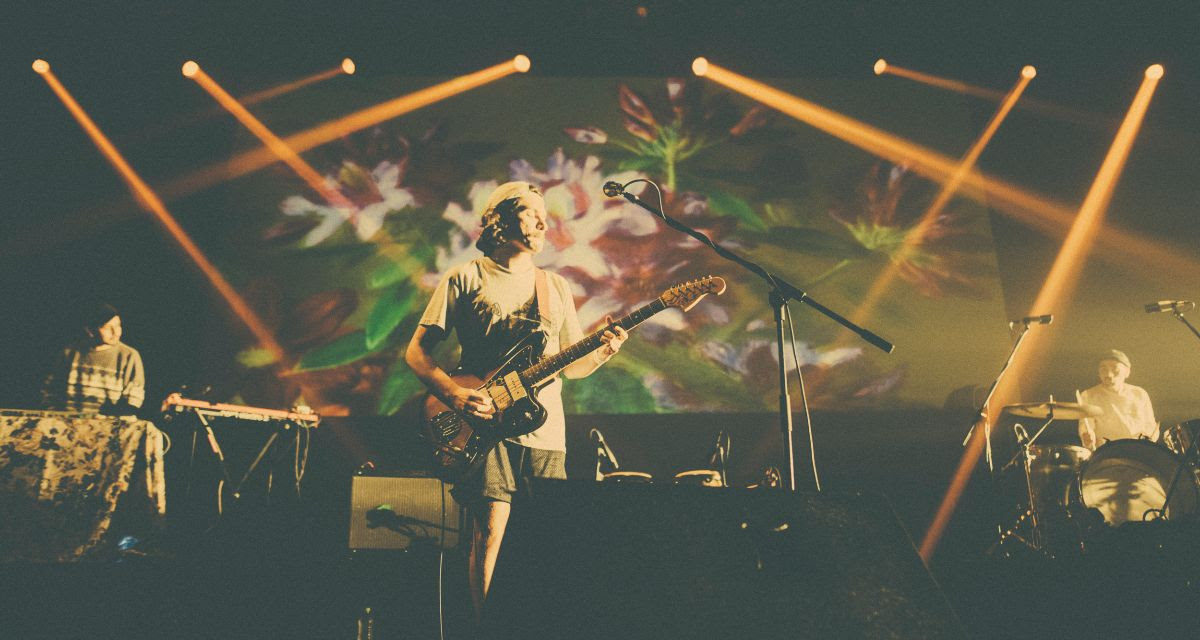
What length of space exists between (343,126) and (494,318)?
3.80 metres

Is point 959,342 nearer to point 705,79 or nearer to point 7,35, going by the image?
point 705,79

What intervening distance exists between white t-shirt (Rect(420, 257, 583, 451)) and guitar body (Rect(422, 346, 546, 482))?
0.18 feet

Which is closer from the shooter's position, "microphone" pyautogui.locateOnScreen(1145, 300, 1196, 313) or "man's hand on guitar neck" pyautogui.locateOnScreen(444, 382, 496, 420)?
"man's hand on guitar neck" pyautogui.locateOnScreen(444, 382, 496, 420)

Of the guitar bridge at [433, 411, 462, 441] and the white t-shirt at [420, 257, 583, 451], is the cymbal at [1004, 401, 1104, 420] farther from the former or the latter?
the guitar bridge at [433, 411, 462, 441]

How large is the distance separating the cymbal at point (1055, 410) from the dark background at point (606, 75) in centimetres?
54

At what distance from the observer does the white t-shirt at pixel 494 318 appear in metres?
2.55

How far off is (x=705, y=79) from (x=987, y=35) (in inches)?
85.4

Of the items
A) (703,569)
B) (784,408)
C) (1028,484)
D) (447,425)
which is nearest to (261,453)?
(447,425)

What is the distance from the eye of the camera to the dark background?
16.7ft

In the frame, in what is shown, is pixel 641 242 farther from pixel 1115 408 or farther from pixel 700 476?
pixel 1115 408

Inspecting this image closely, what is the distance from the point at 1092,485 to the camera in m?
4.17

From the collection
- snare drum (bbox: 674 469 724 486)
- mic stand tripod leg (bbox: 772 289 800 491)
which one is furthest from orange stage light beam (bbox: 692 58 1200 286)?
mic stand tripod leg (bbox: 772 289 800 491)

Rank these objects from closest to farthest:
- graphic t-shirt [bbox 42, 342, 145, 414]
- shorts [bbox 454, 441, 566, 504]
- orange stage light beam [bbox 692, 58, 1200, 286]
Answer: shorts [bbox 454, 441, 566, 504] < graphic t-shirt [bbox 42, 342, 145, 414] < orange stage light beam [bbox 692, 58, 1200, 286]

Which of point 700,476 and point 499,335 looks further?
point 700,476
